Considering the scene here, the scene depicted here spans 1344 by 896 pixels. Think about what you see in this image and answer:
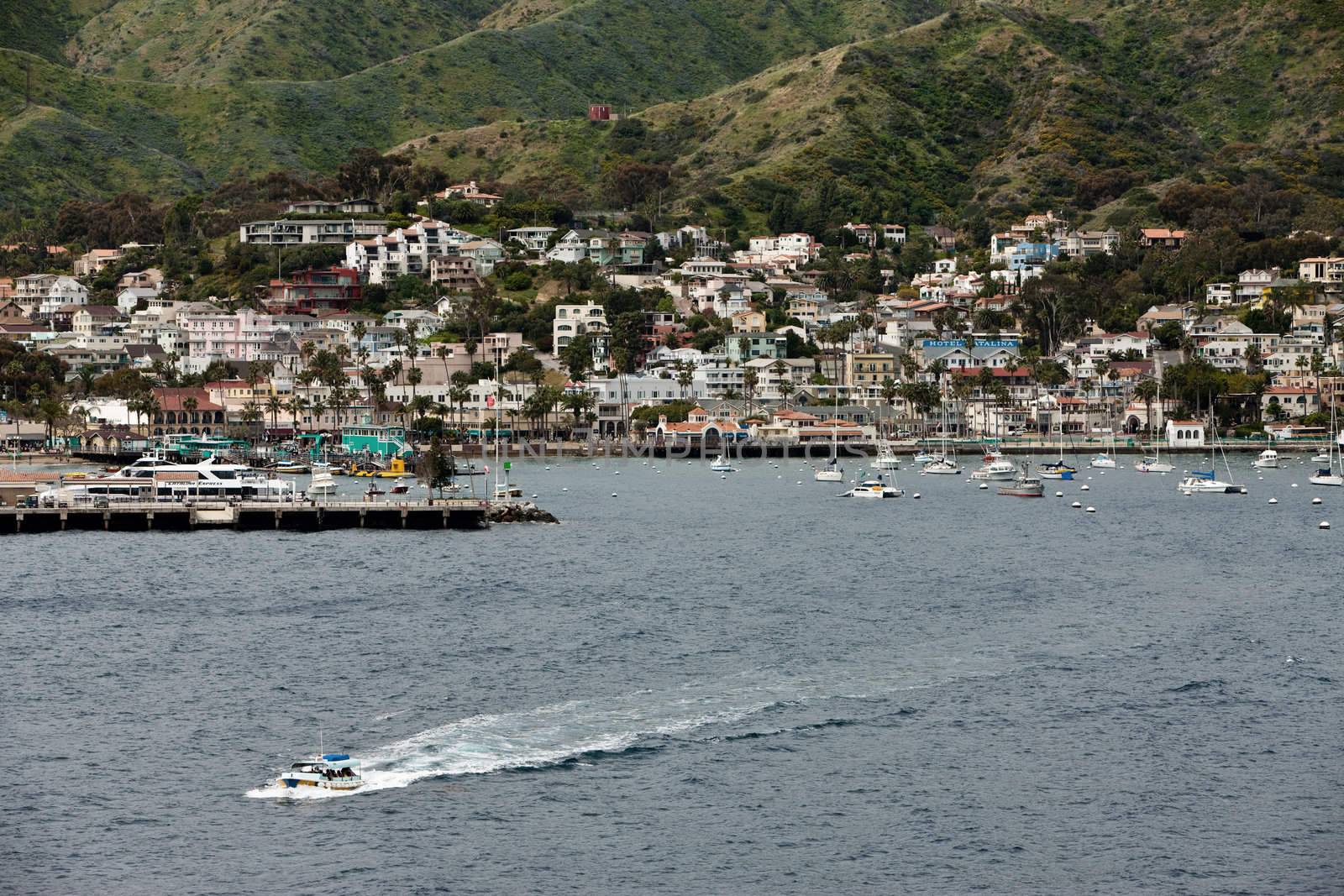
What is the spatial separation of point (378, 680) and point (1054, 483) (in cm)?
8267

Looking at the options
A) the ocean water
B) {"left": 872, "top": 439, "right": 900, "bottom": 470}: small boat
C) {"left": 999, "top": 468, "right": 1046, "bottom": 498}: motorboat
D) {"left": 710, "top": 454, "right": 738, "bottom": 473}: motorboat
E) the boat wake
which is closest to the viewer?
the ocean water

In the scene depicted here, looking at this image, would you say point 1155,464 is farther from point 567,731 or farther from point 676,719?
point 567,731

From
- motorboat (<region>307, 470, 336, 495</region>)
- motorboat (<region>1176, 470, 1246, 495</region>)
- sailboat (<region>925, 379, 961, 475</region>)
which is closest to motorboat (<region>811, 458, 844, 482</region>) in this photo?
sailboat (<region>925, 379, 961, 475</region>)

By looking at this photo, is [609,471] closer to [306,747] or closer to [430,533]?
[430,533]

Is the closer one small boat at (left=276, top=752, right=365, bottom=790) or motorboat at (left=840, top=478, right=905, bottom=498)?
small boat at (left=276, top=752, right=365, bottom=790)

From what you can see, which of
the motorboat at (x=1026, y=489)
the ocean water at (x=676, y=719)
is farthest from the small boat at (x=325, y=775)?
the motorboat at (x=1026, y=489)

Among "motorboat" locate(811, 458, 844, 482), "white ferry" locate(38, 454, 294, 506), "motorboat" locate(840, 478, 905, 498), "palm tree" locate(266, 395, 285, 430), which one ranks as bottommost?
"motorboat" locate(840, 478, 905, 498)

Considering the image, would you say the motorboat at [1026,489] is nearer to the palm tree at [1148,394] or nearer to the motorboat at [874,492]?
the motorboat at [874,492]

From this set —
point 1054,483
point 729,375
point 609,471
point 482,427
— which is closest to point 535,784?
point 1054,483

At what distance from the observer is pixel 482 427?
176 metres

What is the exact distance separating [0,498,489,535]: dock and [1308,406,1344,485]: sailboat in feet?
191

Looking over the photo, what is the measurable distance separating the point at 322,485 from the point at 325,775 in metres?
84.2

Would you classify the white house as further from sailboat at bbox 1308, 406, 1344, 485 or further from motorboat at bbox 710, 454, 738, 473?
motorboat at bbox 710, 454, 738, 473

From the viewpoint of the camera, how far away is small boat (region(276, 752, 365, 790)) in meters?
43.0
